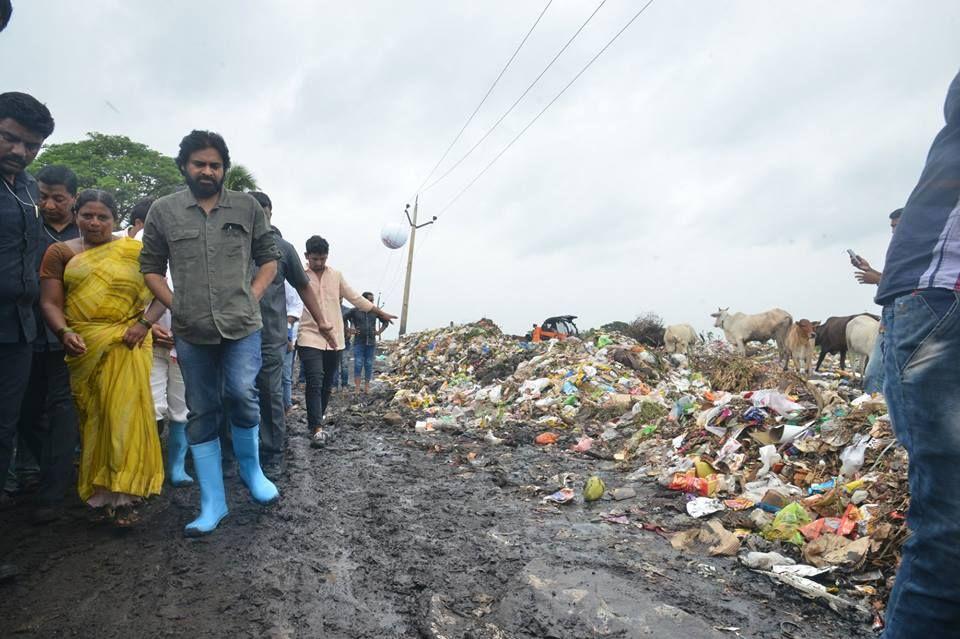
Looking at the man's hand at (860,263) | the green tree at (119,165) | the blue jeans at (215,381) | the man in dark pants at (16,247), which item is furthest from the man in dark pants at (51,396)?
the green tree at (119,165)

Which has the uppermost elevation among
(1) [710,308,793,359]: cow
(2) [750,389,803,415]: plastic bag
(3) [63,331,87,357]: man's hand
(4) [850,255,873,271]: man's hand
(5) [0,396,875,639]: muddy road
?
(1) [710,308,793,359]: cow

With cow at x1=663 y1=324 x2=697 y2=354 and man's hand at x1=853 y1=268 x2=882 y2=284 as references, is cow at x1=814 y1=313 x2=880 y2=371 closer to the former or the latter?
cow at x1=663 y1=324 x2=697 y2=354

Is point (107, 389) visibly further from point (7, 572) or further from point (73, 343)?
point (7, 572)

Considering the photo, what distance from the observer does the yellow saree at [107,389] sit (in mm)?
2732

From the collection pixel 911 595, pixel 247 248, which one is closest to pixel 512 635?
pixel 911 595

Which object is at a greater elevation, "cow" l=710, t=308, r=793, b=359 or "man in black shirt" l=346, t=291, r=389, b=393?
"cow" l=710, t=308, r=793, b=359

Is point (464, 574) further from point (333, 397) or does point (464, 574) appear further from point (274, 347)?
point (333, 397)

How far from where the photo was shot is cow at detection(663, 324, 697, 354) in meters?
14.5

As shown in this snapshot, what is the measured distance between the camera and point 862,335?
10.6 metres

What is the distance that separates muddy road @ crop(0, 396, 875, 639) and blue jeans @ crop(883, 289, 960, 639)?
3.12 ft

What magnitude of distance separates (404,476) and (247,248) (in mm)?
2254

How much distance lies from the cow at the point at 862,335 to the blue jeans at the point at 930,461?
35.6 feet

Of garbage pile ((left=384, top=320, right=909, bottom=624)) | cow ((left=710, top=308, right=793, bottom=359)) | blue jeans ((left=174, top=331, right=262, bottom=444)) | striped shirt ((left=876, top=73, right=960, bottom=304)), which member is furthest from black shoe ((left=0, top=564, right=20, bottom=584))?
cow ((left=710, top=308, right=793, bottom=359))

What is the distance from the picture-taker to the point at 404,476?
14.1ft
